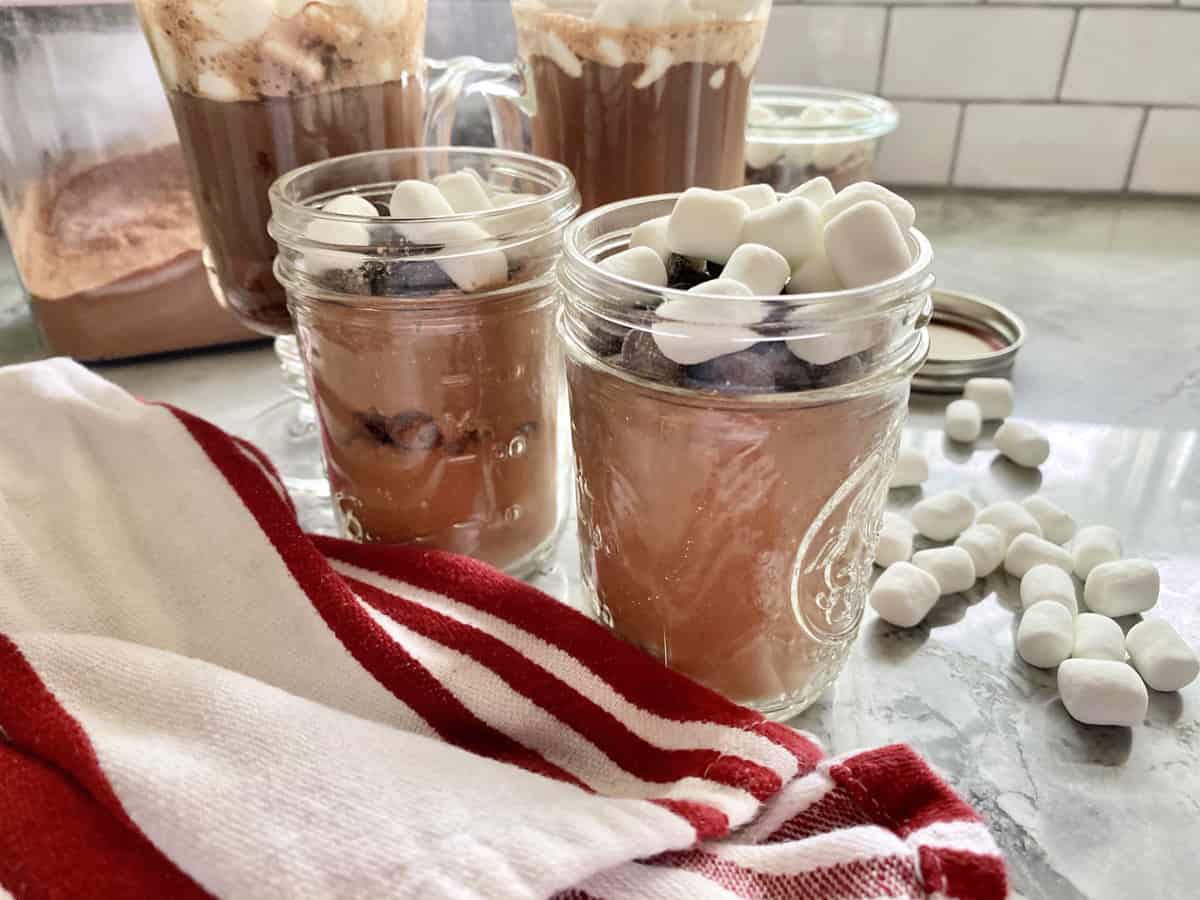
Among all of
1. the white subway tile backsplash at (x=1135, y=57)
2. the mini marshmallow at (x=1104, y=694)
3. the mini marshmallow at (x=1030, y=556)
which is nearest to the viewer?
the mini marshmallow at (x=1104, y=694)

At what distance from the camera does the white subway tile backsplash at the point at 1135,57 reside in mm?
1101

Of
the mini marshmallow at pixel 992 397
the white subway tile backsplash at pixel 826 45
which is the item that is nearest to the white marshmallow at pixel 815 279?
the mini marshmallow at pixel 992 397

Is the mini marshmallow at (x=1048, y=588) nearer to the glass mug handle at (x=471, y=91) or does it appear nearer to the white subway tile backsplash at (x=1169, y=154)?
the glass mug handle at (x=471, y=91)

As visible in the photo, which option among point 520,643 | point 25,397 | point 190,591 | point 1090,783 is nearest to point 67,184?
point 25,397

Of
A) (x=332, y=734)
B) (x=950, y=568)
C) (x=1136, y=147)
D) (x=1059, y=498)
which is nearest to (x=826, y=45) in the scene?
(x=1136, y=147)

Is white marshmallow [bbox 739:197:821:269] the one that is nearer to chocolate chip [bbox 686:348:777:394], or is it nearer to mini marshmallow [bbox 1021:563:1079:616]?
chocolate chip [bbox 686:348:777:394]

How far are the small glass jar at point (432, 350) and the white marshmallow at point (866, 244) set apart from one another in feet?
0.54

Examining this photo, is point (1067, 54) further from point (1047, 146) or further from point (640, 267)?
point (640, 267)

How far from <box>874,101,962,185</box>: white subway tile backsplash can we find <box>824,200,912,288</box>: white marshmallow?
848mm

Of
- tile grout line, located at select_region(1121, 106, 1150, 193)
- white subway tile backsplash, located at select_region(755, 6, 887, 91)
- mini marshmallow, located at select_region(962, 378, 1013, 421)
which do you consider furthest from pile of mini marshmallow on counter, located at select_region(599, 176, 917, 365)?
tile grout line, located at select_region(1121, 106, 1150, 193)

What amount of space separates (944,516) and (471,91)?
15.9 inches

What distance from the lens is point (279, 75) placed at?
55cm

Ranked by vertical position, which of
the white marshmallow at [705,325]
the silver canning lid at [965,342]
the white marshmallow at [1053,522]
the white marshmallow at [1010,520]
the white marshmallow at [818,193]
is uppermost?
the white marshmallow at [818,193]

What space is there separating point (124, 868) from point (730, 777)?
0.22 meters
